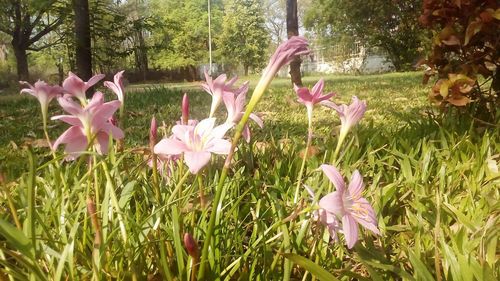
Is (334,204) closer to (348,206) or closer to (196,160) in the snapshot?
(348,206)

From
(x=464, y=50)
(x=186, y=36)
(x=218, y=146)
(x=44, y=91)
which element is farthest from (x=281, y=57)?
(x=186, y=36)

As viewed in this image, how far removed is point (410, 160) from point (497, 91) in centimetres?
120

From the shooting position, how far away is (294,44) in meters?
0.71

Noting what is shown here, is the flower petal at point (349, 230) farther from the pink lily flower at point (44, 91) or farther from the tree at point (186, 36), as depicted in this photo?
the tree at point (186, 36)

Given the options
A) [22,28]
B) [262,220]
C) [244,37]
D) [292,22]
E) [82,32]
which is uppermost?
[244,37]

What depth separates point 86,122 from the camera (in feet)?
3.08

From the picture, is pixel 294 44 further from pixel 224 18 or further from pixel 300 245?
pixel 224 18

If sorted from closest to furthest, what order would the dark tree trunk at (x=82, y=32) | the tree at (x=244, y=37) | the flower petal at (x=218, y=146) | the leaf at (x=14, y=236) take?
the leaf at (x=14, y=236), the flower petal at (x=218, y=146), the dark tree trunk at (x=82, y=32), the tree at (x=244, y=37)

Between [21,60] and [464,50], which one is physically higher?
[21,60]

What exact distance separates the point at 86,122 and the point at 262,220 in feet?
1.95

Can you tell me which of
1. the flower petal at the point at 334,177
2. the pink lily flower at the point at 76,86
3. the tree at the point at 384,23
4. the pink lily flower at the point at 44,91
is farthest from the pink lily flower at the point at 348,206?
the tree at the point at 384,23

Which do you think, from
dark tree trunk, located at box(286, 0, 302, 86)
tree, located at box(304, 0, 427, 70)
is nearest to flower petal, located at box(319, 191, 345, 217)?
dark tree trunk, located at box(286, 0, 302, 86)

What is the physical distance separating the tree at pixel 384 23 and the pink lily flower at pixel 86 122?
27.4 metres

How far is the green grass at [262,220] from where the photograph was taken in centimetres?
92
